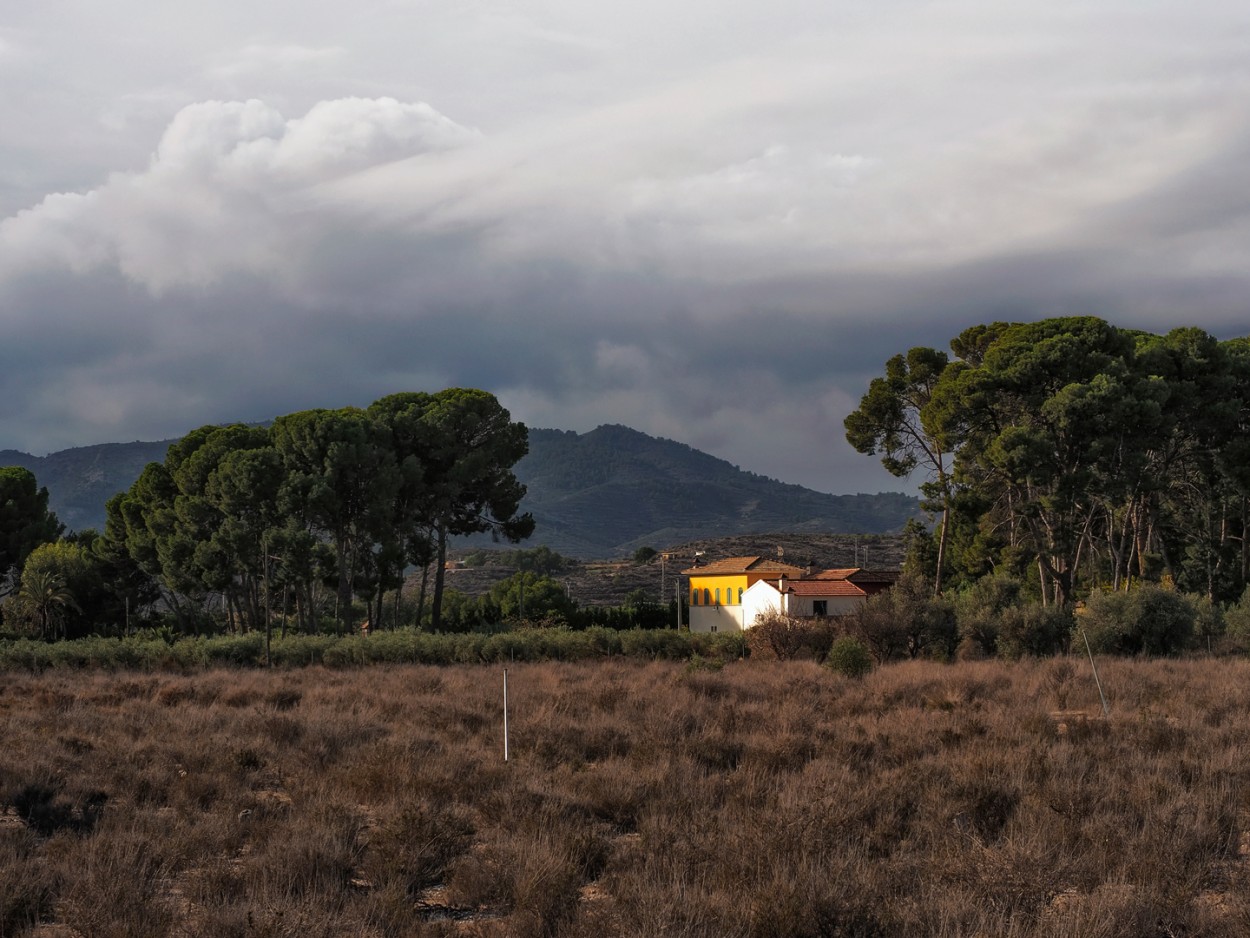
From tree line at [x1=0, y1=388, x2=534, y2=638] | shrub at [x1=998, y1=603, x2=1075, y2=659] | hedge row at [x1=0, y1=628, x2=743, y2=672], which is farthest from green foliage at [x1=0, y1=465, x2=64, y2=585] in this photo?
shrub at [x1=998, y1=603, x2=1075, y2=659]

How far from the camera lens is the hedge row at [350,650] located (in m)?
40.8

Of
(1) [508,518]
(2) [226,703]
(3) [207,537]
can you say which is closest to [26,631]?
(3) [207,537]

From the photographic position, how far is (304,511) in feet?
170

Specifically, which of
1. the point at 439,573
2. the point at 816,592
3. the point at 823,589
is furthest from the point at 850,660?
the point at 823,589

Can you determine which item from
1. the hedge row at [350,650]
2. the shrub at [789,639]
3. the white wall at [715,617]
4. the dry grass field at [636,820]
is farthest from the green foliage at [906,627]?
the white wall at [715,617]

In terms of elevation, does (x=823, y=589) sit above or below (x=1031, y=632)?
below

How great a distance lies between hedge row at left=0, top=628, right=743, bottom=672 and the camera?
1608 inches

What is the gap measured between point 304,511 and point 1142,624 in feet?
112

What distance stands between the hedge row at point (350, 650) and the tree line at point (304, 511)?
272 inches

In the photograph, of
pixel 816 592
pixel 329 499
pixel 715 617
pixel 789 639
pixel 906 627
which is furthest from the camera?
pixel 715 617

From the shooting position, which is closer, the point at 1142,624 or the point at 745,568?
the point at 1142,624

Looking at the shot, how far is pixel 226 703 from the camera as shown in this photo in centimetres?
2670

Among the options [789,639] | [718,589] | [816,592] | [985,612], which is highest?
[985,612]

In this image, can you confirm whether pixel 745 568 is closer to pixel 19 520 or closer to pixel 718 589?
pixel 718 589
